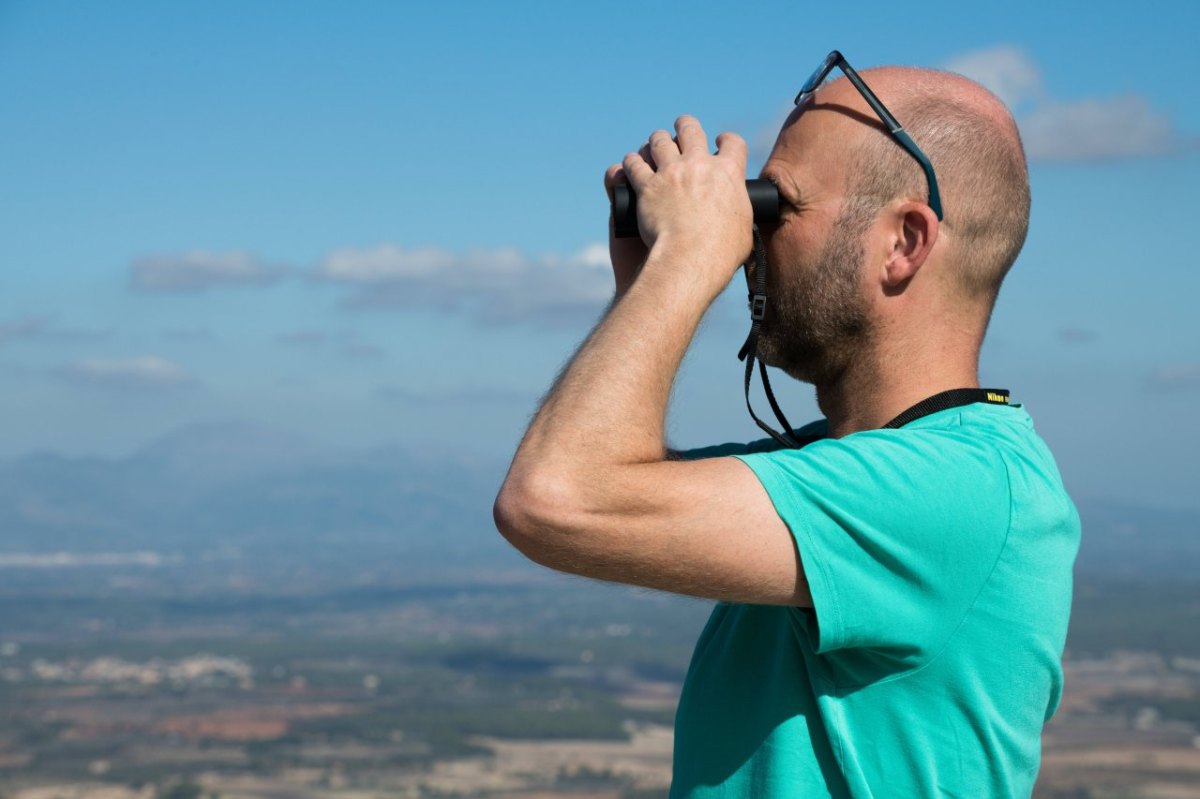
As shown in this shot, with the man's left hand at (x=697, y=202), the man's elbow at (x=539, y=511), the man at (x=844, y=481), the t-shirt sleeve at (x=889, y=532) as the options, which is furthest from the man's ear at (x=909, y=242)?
the man's elbow at (x=539, y=511)

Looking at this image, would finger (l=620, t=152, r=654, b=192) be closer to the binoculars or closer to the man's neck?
the binoculars

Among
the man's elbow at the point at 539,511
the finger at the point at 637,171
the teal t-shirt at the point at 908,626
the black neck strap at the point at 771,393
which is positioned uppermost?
the finger at the point at 637,171

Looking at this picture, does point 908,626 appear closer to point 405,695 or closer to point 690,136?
point 690,136

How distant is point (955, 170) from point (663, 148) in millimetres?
547

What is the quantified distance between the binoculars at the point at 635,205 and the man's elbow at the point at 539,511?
2.37 feet

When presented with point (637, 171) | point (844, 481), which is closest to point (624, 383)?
point (844, 481)

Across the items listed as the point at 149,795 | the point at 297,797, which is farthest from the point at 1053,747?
the point at 149,795

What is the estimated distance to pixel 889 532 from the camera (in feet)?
6.75

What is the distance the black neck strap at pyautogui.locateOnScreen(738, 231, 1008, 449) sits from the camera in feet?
7.83

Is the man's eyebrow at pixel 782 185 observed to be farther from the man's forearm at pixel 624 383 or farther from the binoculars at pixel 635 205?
the man's forearm at pixel 624 383

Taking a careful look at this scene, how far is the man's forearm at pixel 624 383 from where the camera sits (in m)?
2.09

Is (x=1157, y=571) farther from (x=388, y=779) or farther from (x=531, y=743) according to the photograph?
(x=388, y=779)

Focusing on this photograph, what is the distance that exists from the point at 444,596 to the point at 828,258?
564 feet

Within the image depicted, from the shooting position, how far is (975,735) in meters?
2.20
